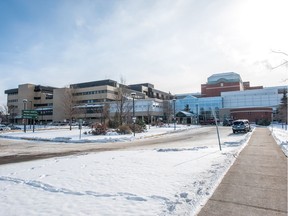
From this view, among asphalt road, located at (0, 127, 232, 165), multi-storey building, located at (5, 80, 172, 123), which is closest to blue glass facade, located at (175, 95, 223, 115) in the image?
multi-storey building, located at (5, 80, 172, 123)

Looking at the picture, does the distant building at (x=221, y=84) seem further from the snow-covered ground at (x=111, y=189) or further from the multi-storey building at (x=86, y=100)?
the snow-covered ground at (x=111, y=189)

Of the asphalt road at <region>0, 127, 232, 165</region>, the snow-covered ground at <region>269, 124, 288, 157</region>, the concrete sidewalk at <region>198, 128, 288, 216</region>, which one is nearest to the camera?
the concrete sidewalk at <region>198, 128, 288, 216</region>

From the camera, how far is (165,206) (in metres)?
5.88

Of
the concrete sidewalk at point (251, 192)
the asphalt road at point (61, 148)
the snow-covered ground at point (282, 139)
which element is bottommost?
the asphalt road at point (61, 148)

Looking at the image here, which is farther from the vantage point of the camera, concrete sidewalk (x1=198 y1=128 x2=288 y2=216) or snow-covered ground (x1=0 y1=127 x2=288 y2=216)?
snow-covered ground (x1=0 y1=127 x2=288 y2=216)

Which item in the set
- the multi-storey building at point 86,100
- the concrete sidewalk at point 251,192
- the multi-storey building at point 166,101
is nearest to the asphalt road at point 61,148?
the concrete sidewalk at point 251,192

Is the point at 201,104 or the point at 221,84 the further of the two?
the point at 221,84

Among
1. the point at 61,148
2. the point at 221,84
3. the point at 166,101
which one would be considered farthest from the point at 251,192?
the point at 221,84

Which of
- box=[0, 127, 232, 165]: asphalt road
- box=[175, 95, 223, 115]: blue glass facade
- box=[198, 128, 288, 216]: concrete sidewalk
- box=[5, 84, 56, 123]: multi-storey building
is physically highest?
box=[5, 84, 56, 123]: multi-storey building

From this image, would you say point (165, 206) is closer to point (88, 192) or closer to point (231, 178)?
point (88, 192)

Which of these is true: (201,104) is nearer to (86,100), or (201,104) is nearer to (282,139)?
(86,100)

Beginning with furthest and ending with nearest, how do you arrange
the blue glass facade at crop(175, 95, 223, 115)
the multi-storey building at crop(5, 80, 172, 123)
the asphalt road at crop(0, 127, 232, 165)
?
the blue glass facade at crop(175, 95, 223, 115) → the multi-storey building at crop(5, 80, 172, 123) → the asphalt road at crop(0, 127, 232, 165)

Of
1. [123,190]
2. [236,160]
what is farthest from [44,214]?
[236,160]

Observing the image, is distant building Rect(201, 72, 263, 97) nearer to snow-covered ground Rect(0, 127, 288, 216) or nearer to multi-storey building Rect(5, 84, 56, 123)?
multi-storey building Rect(5, 84, 56, 123)
